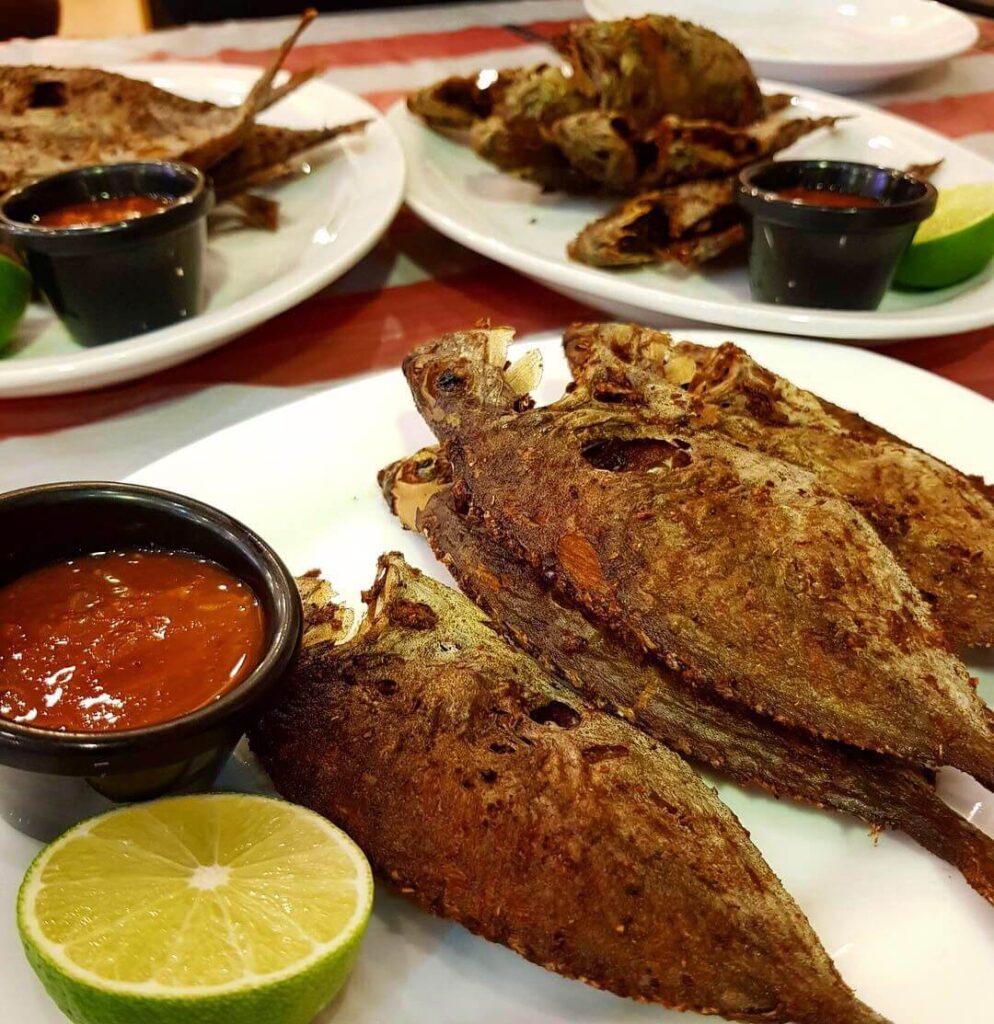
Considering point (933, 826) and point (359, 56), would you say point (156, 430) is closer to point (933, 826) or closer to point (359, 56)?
point (933, 826)

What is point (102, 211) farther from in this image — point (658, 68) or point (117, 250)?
point (658, 68)

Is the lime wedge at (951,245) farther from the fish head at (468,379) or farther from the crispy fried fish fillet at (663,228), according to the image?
the fish head at (468,379)

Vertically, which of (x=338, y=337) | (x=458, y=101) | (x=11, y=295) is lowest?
(x=338, y=337)

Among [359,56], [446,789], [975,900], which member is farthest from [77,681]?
[359,56]

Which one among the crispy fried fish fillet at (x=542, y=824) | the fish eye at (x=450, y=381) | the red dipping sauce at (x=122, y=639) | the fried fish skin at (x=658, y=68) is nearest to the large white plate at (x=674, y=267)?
the fried fish skin at (x=658, y=68)

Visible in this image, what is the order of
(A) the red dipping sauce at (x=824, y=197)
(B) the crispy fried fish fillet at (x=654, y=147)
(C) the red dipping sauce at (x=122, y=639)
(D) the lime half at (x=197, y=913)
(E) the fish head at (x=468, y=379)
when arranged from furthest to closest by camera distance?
(B) the crispy fried fish fillet at (x=654, y=147) → (A) the red dipping sauce at (x=824, y=197) → (E) the fish head at (x=468, y=379) → (C) the red dipping sauce at (x=122, y=639) → (D) the lime half at (x=197, y=913)

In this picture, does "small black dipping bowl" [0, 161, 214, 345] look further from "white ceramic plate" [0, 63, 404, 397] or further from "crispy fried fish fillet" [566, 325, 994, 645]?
"crispy fried fish fillet" [566, 325, 994, 645]

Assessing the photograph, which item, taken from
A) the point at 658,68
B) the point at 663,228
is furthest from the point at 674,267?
the point at 658,68
